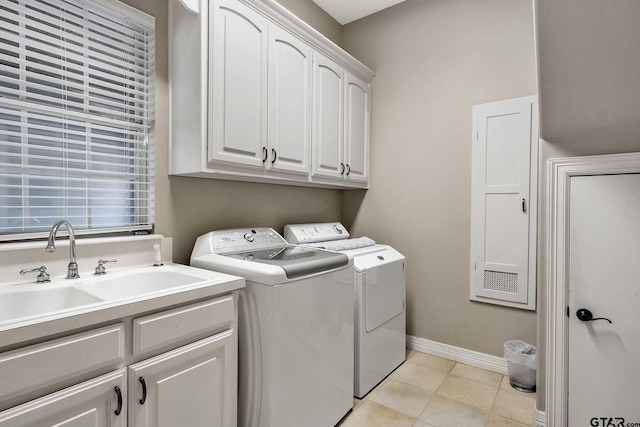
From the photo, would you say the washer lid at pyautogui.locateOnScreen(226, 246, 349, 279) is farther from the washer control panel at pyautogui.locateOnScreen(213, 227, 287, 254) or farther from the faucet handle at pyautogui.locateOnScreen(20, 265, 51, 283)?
the faucet handle at pyautogui.locateOnScreen(20, 265, 51, 283)

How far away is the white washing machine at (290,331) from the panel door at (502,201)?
1263 millimetres

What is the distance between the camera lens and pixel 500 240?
2.56 meters

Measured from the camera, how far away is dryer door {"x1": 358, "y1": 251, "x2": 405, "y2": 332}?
227 cm

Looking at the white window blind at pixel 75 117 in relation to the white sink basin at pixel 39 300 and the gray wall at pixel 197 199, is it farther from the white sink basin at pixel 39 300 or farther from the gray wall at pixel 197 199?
the white sink basin at pixel 39 300

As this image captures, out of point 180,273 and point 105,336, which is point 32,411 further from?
point 180,273

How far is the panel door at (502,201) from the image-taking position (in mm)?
2465

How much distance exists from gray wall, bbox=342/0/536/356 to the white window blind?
2021 millimetres

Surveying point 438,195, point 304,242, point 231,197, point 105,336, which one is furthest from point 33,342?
point 438,195

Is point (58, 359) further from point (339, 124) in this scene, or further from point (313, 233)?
point (339, 124)

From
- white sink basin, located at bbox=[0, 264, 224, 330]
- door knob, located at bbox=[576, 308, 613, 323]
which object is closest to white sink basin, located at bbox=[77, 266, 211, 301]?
white sink basin, located at bbox=[0, 264, 224, 330]

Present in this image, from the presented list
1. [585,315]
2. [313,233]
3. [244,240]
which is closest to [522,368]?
[585,315]

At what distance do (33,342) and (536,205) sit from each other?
9.26 ft

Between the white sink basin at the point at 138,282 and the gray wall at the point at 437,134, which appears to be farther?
the gray wall at the point at 437,134

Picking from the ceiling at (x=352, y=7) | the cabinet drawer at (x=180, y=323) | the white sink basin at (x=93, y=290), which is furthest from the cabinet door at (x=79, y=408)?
the ceiling at (x=352, y=7)
